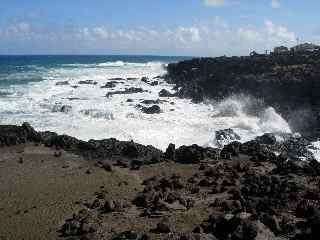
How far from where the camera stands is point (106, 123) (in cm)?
3922

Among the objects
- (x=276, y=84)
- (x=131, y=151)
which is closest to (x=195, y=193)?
(x=131, y=151)

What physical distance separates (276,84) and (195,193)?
27199 millimetres

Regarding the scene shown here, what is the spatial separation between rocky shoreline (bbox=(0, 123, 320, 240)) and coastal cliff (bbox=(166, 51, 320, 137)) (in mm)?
9999

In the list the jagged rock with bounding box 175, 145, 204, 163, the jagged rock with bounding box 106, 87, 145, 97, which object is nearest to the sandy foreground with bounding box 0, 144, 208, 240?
the jagged rock with bounding box 175, 145, 204, 163

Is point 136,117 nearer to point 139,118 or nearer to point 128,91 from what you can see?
point 139,118

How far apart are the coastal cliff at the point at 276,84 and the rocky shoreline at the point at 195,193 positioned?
9999mm

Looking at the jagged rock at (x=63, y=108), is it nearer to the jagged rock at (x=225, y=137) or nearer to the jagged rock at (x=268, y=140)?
the jagged rock at (x=225, y=137)

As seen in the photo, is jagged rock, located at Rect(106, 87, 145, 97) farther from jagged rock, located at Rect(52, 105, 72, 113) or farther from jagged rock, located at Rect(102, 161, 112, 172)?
jagged rock, located at Rect(102, 161, 112, 172)

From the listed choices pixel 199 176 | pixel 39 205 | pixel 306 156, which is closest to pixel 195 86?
pixel 306 156

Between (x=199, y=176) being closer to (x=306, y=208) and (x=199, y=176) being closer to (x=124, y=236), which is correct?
(x=306, y=208)

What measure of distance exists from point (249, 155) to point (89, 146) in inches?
322

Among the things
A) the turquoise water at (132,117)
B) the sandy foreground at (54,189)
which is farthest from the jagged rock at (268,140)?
the sandy foreground at (54,189)

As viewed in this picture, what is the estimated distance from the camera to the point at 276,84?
4778cm

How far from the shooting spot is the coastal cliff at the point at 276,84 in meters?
41.4
